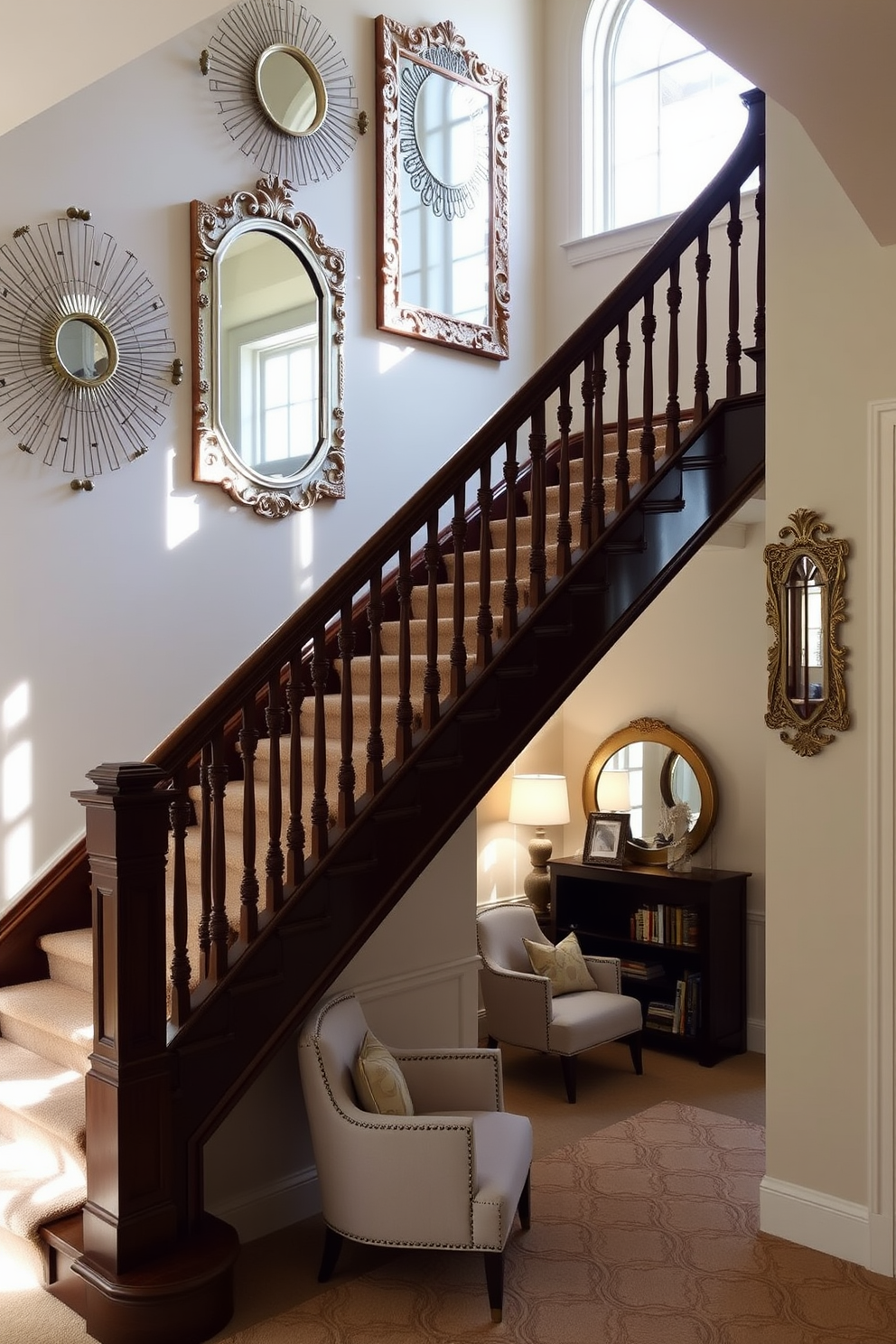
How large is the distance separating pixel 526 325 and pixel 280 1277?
4917 mm

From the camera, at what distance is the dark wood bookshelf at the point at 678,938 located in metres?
5.63

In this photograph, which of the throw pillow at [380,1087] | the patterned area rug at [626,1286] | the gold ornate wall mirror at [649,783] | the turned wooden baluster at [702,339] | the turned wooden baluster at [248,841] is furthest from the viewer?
the gold ornate wall mirror at [649,783]

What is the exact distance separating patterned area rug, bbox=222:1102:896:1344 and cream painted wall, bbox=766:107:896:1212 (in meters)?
0.29

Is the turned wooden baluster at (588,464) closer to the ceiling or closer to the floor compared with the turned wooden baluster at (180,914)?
closer to the ceiling

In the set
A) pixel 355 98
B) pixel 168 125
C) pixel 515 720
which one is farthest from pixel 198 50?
pixel 515 720

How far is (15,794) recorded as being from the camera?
445 centimetres

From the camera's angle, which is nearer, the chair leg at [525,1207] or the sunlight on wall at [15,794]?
the chair leg at [525,1207]

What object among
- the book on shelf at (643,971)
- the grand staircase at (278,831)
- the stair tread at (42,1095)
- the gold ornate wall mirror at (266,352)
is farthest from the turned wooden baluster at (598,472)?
the book on shelf at (643,971)

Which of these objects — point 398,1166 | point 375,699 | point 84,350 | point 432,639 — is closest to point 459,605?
point 432,639

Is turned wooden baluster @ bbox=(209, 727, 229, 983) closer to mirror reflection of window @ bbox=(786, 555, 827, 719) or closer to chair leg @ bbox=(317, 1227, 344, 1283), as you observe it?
chair leg @ bbox=(317, 1227, 344, 1283)

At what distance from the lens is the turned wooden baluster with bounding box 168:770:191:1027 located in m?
3.19

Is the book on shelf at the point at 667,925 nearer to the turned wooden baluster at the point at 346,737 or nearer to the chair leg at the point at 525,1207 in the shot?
the chair leg at the point at 525,1207

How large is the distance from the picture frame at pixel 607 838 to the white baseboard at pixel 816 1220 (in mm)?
2430

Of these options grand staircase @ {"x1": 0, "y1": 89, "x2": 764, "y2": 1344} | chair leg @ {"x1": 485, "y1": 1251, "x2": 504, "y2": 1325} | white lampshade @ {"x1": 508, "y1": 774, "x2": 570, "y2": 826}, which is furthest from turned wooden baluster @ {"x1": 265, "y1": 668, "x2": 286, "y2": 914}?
white lampshade @ {"x1": 508, "y1": 774, "x2": 570, "y2": 826}
